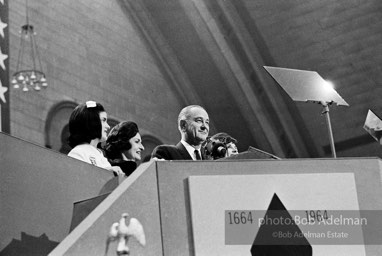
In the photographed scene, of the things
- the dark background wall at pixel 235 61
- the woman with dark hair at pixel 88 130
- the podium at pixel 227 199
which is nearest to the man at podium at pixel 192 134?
the woman with dark hair at pixel 88 130

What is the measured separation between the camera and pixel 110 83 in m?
16.3

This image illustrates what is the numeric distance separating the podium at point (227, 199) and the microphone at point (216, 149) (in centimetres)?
167

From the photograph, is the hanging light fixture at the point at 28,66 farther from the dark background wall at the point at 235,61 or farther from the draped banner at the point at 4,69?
the dark background wall at the point at 235,61

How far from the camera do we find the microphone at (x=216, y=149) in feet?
21.7

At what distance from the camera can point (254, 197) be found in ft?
15.8

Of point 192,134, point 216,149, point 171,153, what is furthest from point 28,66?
point 216,149

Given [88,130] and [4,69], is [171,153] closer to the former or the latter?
[88,130]

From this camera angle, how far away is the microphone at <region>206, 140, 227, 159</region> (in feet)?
21.7

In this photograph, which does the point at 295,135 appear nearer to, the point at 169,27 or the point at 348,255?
the point at 169,27

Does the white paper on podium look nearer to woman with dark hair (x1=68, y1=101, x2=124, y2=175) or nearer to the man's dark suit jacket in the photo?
woman with dark hair (x1=68, y1=101, x2=124, y2=175)

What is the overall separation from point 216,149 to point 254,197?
6.02 ft

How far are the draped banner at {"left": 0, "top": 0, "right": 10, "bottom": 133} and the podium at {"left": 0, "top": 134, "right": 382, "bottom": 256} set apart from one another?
8.67 meters

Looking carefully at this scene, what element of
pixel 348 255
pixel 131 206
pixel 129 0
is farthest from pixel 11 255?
pixel 129 0

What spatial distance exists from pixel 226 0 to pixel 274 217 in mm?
13248
